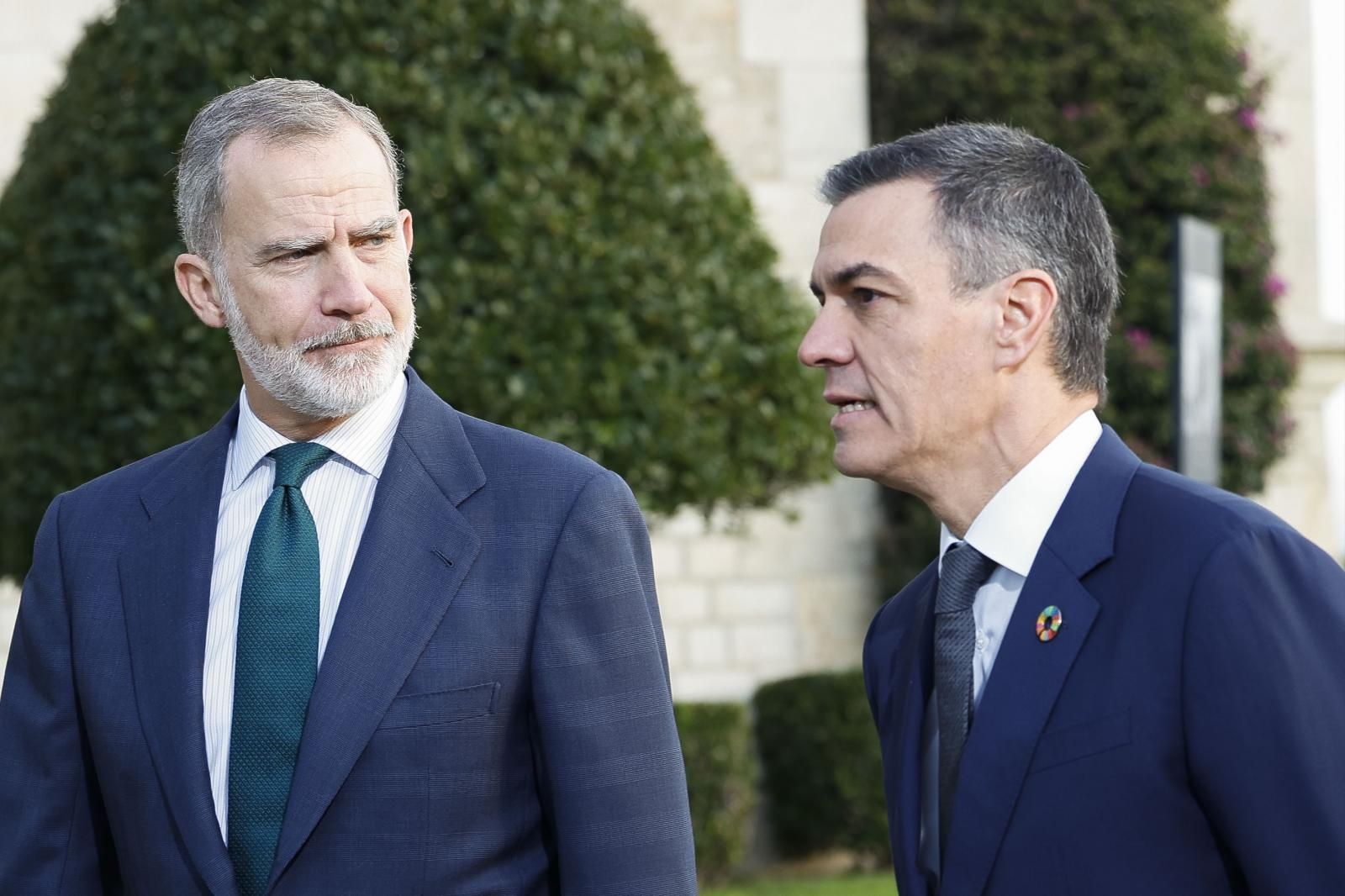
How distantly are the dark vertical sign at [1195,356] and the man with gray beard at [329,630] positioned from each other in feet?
12.3

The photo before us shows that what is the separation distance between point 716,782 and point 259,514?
19.8 feet

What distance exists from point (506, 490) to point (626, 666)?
317 mm

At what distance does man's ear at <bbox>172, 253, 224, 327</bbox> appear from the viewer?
2689 mm

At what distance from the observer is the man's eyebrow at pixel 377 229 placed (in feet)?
8.17

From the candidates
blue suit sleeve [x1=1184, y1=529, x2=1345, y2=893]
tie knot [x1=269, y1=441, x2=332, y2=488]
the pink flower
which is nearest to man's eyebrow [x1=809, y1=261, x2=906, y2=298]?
blue suit sleeve [x1=1184, y1=529, x2=1345, y2=893]

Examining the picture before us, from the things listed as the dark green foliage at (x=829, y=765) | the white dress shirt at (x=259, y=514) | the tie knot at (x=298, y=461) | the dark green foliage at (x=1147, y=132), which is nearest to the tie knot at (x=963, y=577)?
the white dress shirt at (x=259, y=514)

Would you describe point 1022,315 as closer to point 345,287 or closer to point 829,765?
point 345,287

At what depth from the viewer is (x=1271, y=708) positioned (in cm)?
179

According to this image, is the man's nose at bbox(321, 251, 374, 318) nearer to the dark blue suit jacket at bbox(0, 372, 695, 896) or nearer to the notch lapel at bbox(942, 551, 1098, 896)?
the dark blue suit jacket at bbox(0, 372, 695, 896)

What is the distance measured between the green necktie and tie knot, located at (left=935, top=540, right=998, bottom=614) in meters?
0.88

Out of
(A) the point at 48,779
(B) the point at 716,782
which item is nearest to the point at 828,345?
(A) the point at 48,779

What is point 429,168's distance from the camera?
519cm

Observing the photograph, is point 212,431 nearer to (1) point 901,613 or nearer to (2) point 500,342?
(1) point 901,613

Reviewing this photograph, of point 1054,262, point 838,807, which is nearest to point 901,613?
point 1054,262
